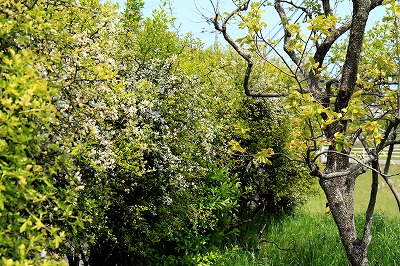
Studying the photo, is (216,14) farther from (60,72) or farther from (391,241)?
(391,241)

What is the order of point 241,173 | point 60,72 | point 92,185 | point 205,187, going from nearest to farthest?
point 60,72
point 92,185
point 205,187
point 241,173

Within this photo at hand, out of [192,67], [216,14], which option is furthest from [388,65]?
[192,67]

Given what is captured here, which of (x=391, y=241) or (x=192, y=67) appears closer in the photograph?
(x=192, y=67)

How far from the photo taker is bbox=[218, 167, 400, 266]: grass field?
8.98 m

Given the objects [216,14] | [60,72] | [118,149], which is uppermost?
[216,14]

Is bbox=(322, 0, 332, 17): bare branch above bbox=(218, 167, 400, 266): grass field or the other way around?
above

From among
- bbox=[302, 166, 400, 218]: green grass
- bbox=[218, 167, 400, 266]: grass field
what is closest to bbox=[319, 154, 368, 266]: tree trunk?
bbox=[218, 167, 400, 266]: grass field

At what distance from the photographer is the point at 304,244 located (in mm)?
10008

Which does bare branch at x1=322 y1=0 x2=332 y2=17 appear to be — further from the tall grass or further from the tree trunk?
the tall grass

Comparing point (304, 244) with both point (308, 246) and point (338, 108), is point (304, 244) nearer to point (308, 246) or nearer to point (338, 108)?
point (308, 246)

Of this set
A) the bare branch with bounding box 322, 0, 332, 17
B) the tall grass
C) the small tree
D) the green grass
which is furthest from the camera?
the green grass

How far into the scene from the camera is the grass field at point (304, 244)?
29.5ft

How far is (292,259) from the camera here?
30.5ft

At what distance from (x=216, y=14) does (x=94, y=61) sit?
2674 mm
